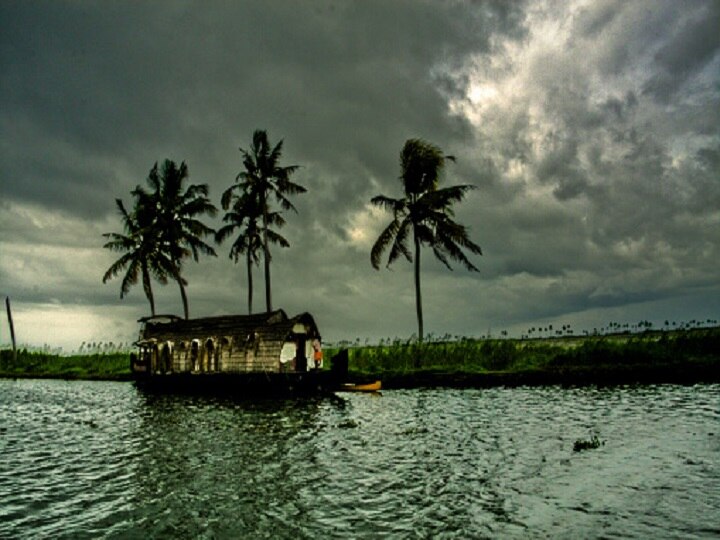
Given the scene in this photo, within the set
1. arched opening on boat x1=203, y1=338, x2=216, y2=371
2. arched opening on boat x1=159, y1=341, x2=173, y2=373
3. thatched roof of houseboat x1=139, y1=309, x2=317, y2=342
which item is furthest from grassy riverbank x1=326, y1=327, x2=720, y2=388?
arched opening on boat x1=159, y1=341, x2=173, y2=373

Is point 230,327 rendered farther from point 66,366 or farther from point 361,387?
point 66,366

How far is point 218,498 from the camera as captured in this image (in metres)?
10.9

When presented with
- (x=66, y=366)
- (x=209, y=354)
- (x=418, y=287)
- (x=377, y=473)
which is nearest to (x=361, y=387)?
(x=209, y=354)

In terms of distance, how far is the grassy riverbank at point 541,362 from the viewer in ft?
101

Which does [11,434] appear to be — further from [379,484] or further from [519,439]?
[519,439]

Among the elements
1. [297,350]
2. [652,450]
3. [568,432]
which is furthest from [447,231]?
[652,450]

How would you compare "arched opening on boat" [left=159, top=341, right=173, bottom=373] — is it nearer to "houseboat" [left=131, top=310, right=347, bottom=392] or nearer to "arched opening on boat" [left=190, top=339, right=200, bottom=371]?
"houseboat" [left=131, top=310, right=347, bottom=392]

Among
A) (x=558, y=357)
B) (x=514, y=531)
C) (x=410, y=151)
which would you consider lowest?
(x=514, y=531)

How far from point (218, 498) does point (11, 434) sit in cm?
1328

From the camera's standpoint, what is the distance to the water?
360 inches

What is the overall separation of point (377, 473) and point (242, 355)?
840 inches

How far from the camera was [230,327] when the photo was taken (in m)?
33.7

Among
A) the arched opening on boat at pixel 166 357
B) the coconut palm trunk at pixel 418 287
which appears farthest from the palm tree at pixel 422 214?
the arched opening on boat at pixel 166 357

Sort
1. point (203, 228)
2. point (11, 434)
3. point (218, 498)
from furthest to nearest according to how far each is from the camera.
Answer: point (203, 228)
point (11, 434)
point (218, 498)
